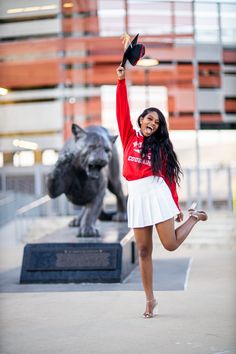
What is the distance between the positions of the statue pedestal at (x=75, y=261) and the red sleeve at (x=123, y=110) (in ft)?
7.52

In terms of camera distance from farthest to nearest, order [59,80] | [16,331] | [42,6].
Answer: [59,80], [42,6], [16,331]

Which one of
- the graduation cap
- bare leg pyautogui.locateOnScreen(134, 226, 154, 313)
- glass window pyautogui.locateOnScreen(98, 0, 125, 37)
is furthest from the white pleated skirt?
glass window pyautogui.locateOnScreen(98, 0, 125, 37)

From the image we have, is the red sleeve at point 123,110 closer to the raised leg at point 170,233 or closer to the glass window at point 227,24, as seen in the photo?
the raised leg at point 170,233

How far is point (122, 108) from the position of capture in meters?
4.84

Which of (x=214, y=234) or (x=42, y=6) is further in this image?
(x=42, y=6)

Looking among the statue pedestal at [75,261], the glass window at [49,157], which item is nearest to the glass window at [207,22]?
the glass window at [49,157]

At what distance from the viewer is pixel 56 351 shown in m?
3.95

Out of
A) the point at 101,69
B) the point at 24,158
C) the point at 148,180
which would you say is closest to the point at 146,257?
the point at 148,180

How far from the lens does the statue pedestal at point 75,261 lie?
22.5 ft

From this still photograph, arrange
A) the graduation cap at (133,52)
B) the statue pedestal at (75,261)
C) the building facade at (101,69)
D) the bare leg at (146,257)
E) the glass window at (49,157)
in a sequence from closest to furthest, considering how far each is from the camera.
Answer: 1. the graduation cap at (133,52)
2. the bare leg at (146,257)
3. the statue pedestal at (75,261)
4. the building facade at (101,69)
5. the glass window at (49,157)

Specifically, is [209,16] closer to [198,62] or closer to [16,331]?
[198,62]

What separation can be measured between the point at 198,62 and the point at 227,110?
1595 mm

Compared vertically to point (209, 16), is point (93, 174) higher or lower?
lower

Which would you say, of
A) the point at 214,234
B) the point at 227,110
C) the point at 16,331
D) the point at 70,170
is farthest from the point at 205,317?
the point at 227,110
